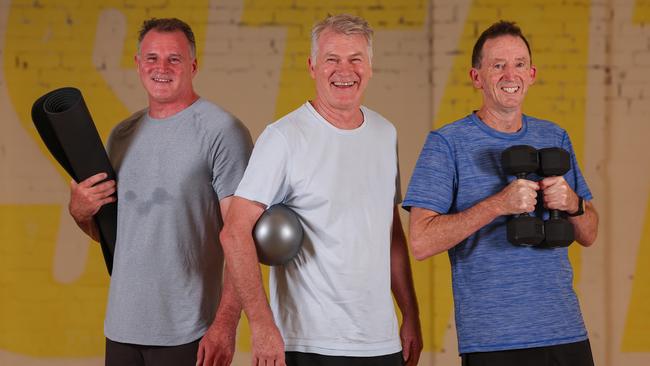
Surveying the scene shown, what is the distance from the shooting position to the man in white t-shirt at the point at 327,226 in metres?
2.03

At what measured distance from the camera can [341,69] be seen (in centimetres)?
214

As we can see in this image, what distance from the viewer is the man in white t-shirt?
6.65ft

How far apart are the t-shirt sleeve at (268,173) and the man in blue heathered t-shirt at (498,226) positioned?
1.14 feet

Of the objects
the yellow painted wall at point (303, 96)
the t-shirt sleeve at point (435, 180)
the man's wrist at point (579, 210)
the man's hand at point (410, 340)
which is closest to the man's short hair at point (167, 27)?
the t-shirt sleeve at point (435, 180)

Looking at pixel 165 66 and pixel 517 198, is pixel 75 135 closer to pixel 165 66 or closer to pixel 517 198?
pixel 165 66

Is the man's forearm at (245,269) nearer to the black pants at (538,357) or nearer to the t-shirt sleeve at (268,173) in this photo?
the t-shirt sleeve at (268,173)

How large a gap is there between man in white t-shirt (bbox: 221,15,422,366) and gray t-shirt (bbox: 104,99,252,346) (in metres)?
0.26

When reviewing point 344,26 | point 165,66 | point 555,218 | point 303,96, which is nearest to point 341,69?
point 344,26

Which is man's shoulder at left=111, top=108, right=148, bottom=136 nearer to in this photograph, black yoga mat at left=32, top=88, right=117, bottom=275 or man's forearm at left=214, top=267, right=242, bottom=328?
black yoga mat at left=32, top=88, right=117, bottom=275

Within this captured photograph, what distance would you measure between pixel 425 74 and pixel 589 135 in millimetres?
896

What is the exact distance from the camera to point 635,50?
4141mm

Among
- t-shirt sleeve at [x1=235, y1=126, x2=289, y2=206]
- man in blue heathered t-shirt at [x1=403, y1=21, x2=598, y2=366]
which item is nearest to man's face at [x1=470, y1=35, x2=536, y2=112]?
man in blue heathered t-shirt at [x1=403, y1=21, x2=598, y2=366]

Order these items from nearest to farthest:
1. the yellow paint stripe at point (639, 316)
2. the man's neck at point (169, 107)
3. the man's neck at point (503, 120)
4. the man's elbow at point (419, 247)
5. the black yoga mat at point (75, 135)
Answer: the man's elbow at point (419, 247) → the man's neck at point (503, 120) → the black yoga mat at point (75, 135) → the man's neck at point (169, 107) → the yellow paint stripe at point (639, 316)

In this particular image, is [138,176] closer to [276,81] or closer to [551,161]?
[551,161]
